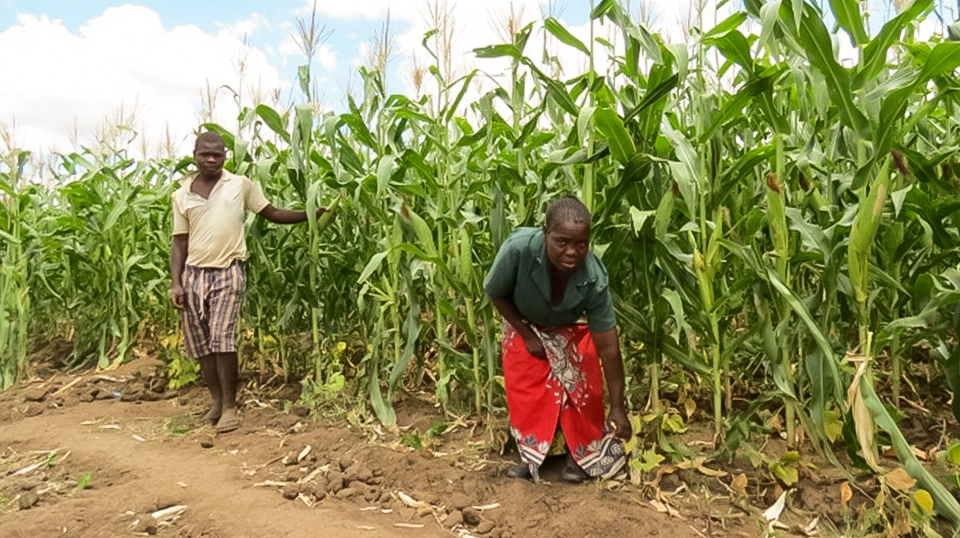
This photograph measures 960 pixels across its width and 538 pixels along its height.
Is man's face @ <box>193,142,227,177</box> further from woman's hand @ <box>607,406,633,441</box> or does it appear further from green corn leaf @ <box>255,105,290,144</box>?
woman's hand @ <box>607,406,633,441</box>

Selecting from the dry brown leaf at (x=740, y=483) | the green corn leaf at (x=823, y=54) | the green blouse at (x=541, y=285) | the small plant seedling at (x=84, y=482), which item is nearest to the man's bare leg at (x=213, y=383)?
the small plant seedling at (x=84, y=482)

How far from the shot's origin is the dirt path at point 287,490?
2580 mm

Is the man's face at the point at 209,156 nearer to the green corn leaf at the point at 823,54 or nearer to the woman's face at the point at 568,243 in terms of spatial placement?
the woman's face at the point at 568,243

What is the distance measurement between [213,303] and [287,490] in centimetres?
149

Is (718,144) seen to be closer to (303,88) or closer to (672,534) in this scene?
(672,534)

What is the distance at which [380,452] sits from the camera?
127 inches

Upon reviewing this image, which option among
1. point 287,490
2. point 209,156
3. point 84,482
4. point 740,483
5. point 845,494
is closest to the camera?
point 845,494

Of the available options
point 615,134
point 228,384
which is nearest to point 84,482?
point 228,384

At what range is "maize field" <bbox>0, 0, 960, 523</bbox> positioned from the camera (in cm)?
240

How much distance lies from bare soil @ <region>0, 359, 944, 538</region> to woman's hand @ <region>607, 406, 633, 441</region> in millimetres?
197

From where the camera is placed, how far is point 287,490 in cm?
301

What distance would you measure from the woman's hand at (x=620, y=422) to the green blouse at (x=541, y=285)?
13.3 inches

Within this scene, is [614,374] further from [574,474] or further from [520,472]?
[520,472]

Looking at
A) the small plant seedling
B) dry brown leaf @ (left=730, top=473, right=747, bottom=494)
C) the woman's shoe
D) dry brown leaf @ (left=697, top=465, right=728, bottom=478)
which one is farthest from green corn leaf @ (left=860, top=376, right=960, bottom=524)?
the small plant seedling
